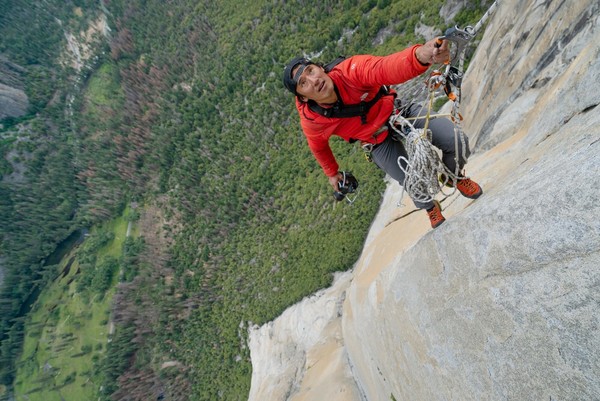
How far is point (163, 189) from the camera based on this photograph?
46344 millimetres

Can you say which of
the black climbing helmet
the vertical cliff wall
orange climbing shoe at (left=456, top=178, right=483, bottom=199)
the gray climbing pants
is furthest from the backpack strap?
the vertical cliff wall

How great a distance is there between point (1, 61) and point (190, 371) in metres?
80.5

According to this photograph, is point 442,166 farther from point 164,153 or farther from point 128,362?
point 128,362

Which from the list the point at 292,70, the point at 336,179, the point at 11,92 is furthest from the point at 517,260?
the point at 11,92

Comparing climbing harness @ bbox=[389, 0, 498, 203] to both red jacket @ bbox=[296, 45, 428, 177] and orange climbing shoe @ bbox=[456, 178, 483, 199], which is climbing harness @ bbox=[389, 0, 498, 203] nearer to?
orange climbing shoe @ bbox=[456, 178, 483, 199]

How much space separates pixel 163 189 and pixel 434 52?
48157 millimetres

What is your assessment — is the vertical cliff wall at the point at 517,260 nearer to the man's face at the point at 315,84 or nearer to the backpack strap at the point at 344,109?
the backpack strap at the point at 344,109

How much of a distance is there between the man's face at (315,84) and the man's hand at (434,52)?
1.01 m

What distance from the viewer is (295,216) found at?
28.1m

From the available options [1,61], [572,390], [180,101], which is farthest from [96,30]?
[572,390]

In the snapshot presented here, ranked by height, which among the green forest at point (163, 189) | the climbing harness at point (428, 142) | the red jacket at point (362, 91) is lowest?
the climbing harness at point (428, 142)

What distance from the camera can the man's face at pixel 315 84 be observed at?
12.0 ft

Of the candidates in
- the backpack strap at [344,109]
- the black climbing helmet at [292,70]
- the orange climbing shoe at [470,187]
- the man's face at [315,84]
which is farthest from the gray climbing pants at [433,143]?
the black climbing helmet at [292,70]

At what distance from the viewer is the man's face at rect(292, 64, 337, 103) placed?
3650 mm
